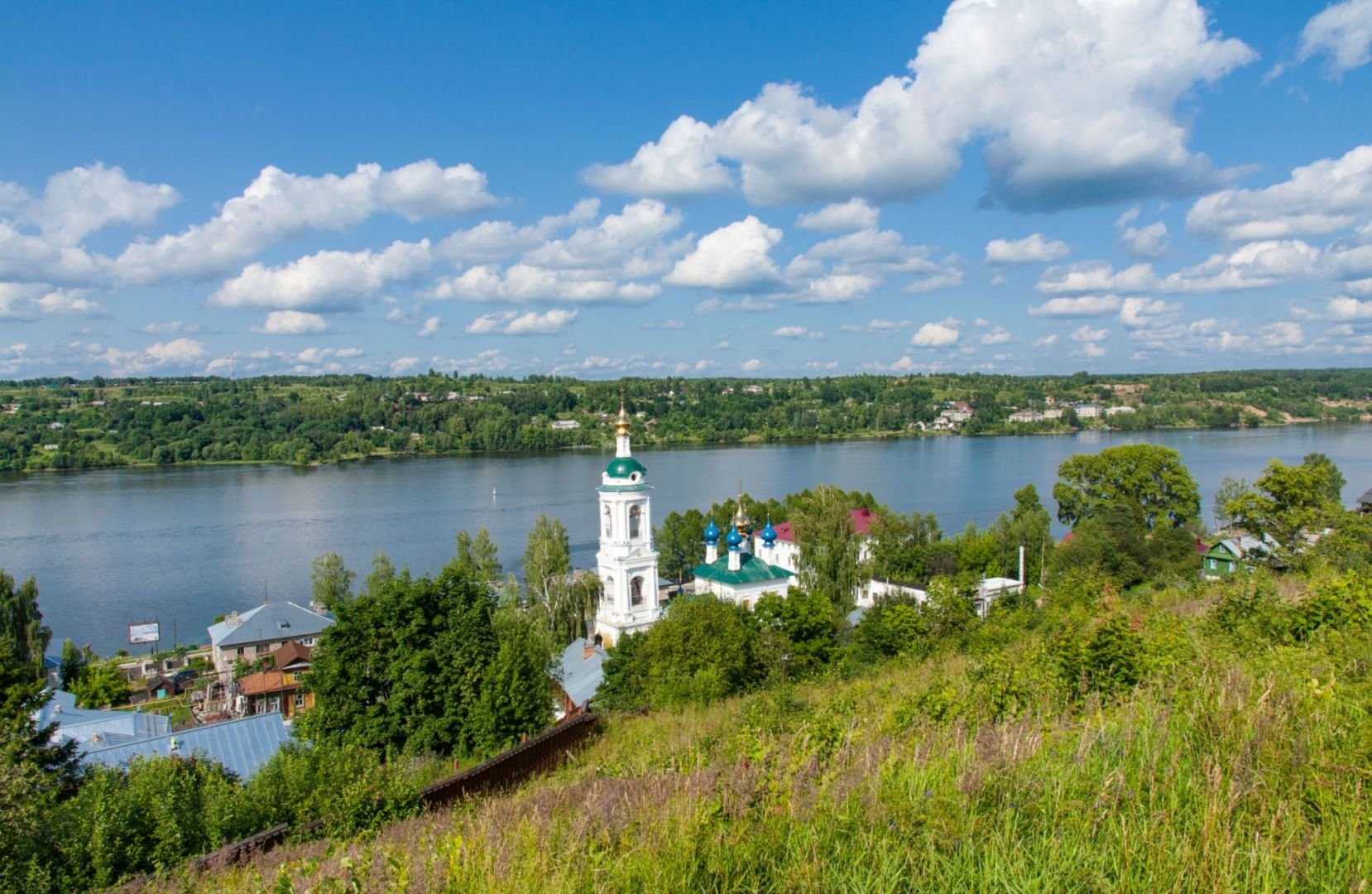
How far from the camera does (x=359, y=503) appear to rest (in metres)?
49.3

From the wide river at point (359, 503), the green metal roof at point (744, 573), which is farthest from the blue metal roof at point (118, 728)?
the wide river at point (359, 503)

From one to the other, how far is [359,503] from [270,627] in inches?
1089

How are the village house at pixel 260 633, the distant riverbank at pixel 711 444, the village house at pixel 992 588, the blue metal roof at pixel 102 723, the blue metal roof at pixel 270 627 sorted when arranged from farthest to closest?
the distant riverbank at pixel 711 444
the blue metal roof at pixel 270 627
the village house at pixel 260 633
the village house at pixel 992 588
the blue metal roof at pixel 102 723

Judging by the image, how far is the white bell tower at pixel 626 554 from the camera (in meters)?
19.4

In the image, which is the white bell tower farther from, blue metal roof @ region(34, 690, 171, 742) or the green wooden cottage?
the green wooden cottage

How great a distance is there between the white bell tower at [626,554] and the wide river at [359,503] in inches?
577

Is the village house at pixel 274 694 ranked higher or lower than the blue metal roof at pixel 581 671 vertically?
lower

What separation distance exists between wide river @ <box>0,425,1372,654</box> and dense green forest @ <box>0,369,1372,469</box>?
8359 millimetres

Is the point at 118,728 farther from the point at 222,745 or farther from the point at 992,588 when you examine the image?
the point at 992,588

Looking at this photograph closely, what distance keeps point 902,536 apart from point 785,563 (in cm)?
414

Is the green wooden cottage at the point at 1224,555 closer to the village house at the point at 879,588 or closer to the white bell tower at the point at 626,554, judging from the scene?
the village house at the point at 879,588

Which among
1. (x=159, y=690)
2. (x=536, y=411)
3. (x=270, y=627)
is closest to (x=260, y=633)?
(x=270, y=627)

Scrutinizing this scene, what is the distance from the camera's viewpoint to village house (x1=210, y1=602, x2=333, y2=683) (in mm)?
22266

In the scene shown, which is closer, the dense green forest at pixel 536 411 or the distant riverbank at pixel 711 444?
the distant riverbank at pixel 711 444
